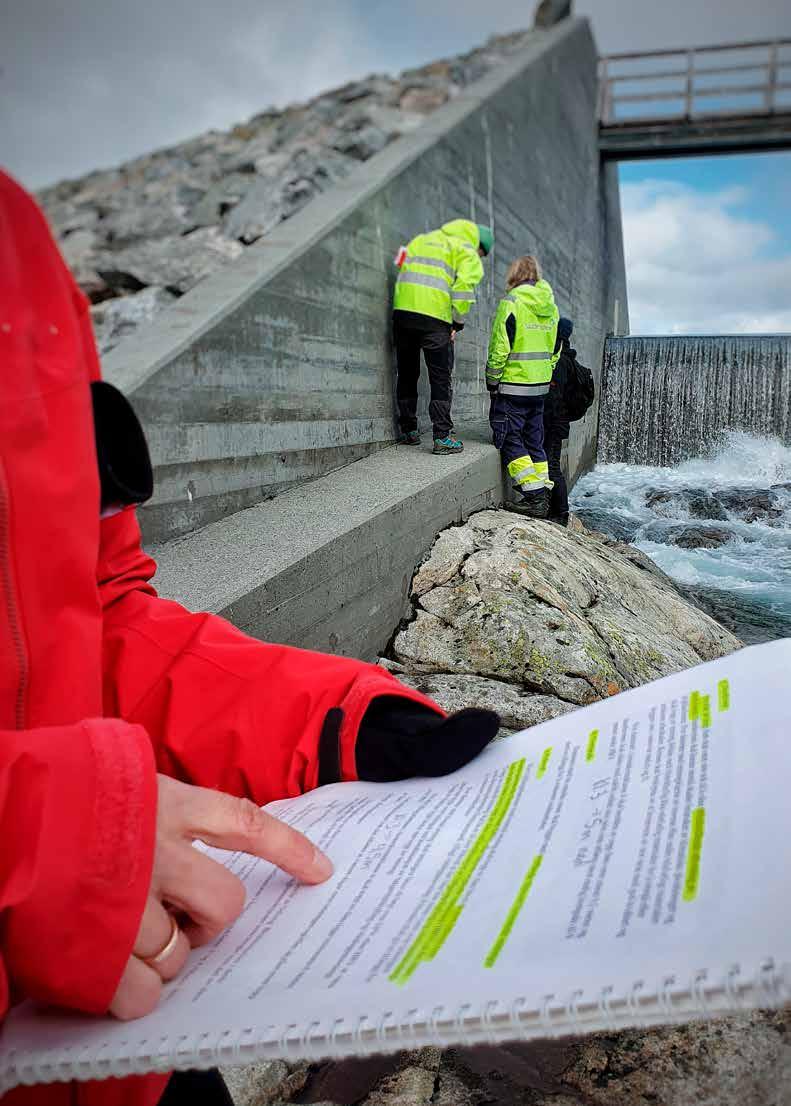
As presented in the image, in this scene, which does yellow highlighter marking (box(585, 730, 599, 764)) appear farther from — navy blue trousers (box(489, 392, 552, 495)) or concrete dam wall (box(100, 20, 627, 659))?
navy blue trousers (box(489, 392, 552, 495))

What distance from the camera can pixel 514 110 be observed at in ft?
29.4

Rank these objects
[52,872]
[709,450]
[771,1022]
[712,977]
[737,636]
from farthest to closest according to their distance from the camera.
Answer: [709,450], [737,636], [771,1022], [52,872], [712,977]

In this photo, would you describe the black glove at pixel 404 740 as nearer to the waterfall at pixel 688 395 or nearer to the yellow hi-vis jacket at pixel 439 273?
the yellow hi-vis jacket at pixel 439 273

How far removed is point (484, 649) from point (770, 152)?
1463 cm

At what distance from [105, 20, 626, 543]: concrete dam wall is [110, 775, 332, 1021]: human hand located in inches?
103

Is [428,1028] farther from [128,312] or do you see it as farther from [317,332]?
[128,312]

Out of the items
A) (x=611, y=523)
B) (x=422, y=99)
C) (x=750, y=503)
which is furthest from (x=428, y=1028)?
(x=422, y=99)

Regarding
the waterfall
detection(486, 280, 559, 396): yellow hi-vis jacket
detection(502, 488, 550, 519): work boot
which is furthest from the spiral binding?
the waterfall

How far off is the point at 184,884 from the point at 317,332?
425cm

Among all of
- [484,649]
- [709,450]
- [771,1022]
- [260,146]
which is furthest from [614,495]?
[771,1022]

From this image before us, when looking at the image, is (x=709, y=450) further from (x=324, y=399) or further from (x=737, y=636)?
(x=324, y=399)

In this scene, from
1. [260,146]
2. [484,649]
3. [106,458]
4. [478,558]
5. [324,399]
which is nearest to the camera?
[106,458]

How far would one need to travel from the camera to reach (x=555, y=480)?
6730mm

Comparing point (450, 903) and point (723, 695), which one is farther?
→ point (723, 695)
